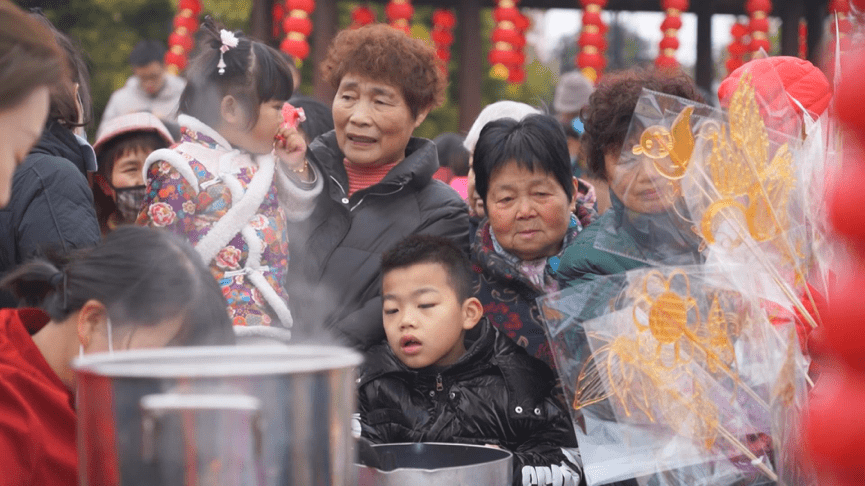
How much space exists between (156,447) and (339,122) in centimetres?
203

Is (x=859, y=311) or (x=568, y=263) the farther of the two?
(x=568, y=263)

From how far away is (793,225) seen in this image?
1740mm

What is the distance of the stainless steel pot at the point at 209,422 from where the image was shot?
50.7 inches

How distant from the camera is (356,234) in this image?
316 centimetres

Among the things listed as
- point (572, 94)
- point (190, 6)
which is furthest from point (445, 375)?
point (190, 6)

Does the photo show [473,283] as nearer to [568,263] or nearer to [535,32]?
[568,263]

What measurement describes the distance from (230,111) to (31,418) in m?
1.33

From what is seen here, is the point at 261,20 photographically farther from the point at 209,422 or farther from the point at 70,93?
the point at 209,422

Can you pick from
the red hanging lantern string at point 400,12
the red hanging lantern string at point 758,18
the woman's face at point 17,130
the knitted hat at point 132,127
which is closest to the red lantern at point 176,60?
the red hanging lantern string at point 400,12

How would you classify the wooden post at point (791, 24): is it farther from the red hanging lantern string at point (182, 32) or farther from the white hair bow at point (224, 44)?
the white hair bow at point (224, 44)

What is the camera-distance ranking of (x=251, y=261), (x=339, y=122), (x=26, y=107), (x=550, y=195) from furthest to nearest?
1. (x=339, y=122)
2. (x=550, y=195)
3. (x=251, y=261)
4. (x=26, y=107)

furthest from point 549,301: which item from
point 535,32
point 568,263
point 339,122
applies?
point 535,32

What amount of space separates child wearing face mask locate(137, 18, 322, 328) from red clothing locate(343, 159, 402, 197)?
0.18 metres

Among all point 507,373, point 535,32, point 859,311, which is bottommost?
point 507,373
